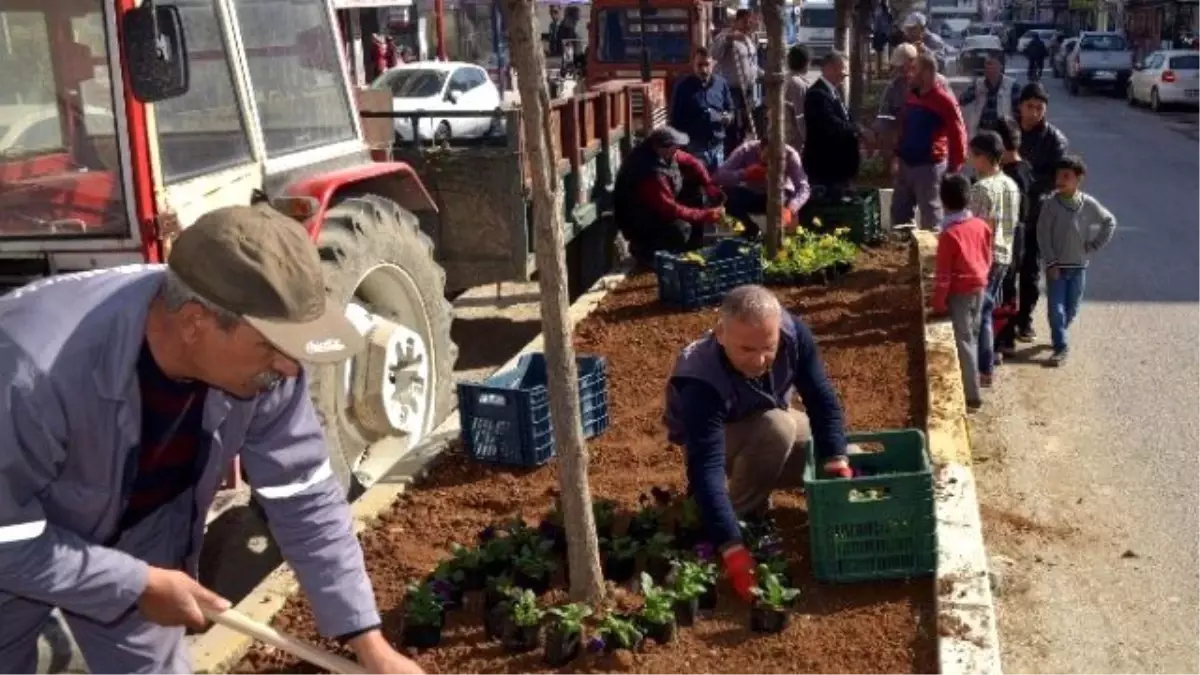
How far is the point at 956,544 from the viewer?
4.89 metres

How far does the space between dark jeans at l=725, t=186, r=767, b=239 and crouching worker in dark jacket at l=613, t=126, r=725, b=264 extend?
1.90ft

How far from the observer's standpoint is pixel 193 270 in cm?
264

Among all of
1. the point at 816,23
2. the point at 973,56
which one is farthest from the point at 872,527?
the point at 816,23

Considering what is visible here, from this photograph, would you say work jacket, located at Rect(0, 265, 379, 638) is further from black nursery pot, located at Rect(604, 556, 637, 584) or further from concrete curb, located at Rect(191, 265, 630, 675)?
black nursery pot, located at Rect(604, 556, 637, 584)

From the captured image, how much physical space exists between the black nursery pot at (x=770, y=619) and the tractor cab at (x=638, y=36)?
12.7 meters

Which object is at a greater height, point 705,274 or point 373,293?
point 373,293

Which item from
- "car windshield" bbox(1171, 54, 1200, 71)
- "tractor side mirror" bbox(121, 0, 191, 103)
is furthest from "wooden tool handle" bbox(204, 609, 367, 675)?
"car windshield" bbox(1171, 54, 1200, 71)

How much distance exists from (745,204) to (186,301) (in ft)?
27.2

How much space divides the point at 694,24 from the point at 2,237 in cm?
1251

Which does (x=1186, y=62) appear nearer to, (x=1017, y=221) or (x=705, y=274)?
(x=1017, y=221)

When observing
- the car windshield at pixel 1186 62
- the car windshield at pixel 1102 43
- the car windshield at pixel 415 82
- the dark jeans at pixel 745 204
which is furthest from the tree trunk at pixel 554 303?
the car windshield at pixel 1102 43

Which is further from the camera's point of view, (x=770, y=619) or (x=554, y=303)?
(x=770, y=619)

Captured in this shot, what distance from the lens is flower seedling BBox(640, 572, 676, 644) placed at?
4.32 meters

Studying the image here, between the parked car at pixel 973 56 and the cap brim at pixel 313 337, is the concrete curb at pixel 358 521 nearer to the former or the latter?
the cap brim at pixel 313 337
